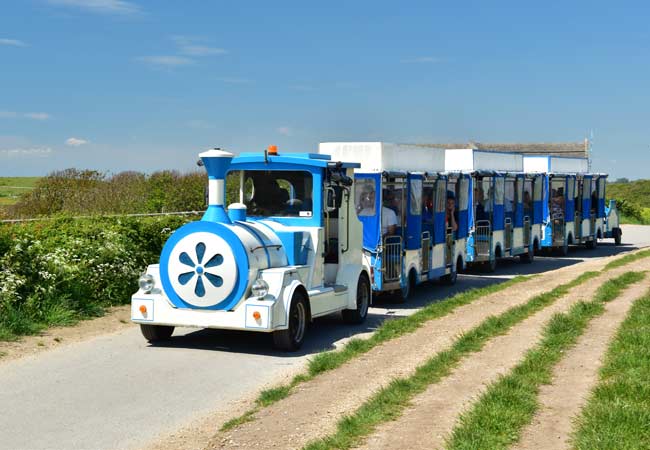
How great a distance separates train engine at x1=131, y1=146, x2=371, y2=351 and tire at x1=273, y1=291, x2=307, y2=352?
0.01 metres

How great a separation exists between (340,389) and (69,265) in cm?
747

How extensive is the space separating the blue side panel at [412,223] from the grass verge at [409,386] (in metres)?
3.26

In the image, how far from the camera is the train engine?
11.6 m

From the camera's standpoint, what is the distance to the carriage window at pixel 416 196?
696 inches

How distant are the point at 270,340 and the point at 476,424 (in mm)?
6000

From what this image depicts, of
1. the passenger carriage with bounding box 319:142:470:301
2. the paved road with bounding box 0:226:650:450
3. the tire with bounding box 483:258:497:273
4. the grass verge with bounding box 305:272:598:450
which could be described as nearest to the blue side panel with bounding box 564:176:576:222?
the tire with bounding box 483:258:497:273

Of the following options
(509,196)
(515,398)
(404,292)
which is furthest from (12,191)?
(515,398)

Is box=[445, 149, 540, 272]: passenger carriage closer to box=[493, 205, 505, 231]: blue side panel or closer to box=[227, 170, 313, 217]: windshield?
box=[493, 205, 505, 231]: blue side panel

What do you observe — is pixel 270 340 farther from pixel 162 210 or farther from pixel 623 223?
pixel 623 223

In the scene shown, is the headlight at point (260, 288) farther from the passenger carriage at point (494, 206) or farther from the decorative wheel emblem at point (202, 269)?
the passenger carriage at point (494, 206)

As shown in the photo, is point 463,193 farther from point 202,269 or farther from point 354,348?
point 202,269

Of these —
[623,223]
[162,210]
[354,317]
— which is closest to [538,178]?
[162,210]

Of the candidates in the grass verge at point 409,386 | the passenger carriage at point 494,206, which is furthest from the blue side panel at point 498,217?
the grass verge at point 409,386

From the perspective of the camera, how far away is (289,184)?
1336 cm
